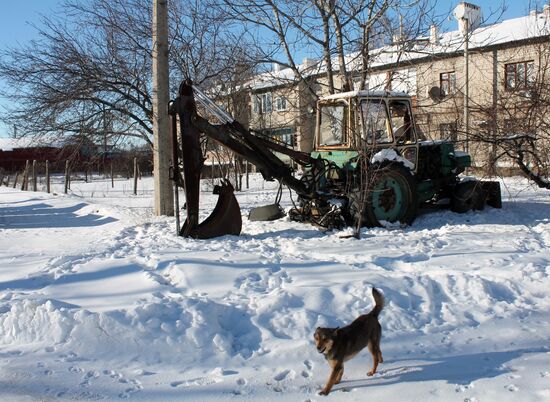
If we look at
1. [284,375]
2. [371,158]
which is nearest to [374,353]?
[284,375]

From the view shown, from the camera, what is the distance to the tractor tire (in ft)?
31.1

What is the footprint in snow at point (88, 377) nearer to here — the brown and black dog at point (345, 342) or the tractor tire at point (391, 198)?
the brown and black dog at point (345, 342)

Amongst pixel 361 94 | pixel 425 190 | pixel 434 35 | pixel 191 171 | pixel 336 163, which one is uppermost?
pixel 434 35

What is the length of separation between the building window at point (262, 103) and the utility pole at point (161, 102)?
1022 centimetres

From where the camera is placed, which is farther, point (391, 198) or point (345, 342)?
point (391, 198)

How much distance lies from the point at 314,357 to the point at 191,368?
101 centimetres

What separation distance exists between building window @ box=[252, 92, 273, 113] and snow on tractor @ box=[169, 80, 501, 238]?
12006 millimetres

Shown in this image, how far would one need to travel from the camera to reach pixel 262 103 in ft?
78.5

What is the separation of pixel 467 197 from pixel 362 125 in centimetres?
352

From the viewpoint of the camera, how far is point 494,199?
39.6 ft

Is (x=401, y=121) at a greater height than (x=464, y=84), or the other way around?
(x=464, y=84)

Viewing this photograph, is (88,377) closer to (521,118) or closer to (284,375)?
(284,375)

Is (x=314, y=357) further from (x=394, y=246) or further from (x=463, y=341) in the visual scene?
(x=394, y=246)

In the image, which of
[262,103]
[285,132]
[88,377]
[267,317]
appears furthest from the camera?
[285,132]
